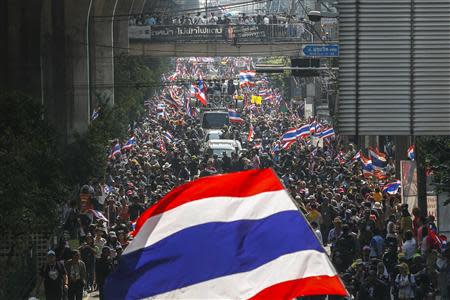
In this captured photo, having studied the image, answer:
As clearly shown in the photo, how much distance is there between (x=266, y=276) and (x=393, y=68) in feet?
23.0

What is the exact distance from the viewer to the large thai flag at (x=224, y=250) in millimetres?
9273

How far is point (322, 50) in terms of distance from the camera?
48.7 m

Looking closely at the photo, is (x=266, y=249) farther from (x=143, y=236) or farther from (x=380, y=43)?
(x=380, y=43)

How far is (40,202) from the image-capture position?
26.6 m

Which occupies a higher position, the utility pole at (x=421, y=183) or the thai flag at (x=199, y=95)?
the utility pole at (x=421, y=183)

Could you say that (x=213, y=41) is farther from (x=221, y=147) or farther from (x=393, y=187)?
(x=393, y=187)

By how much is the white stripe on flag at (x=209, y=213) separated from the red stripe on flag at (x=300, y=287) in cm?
44

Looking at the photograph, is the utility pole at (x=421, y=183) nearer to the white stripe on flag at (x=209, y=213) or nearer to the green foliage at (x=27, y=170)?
the green foliage at (x=27, y=170)

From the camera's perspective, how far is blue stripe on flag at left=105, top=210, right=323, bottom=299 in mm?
9312

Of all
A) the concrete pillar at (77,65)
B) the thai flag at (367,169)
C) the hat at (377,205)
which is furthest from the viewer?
the concrete pillar at (77,65)

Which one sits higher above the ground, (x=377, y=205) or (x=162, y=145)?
(x=377, y=205)

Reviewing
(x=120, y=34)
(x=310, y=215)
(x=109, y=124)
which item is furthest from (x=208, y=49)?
(x=310, y=215)

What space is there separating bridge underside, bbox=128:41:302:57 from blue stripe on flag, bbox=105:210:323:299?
234 ft

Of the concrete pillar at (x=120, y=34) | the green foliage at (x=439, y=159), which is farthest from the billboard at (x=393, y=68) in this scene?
the concrete pillar at (x=120, y=34)
